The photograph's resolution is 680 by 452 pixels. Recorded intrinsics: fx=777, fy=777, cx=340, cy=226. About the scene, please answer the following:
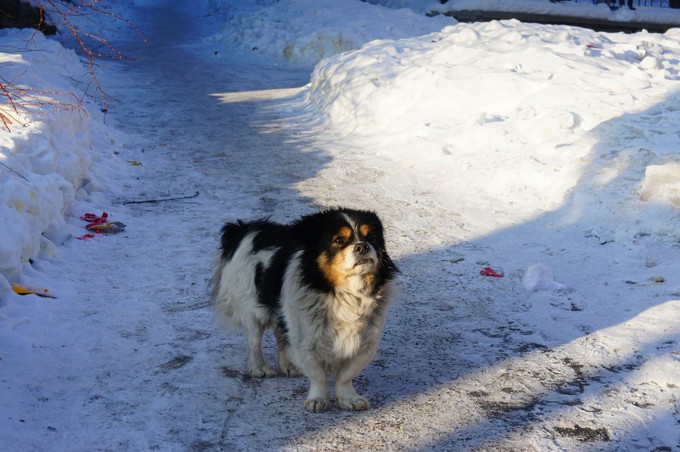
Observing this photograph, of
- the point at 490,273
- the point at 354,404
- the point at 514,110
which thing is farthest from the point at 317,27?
the point at 354,404

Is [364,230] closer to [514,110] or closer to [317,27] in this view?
[514,110]

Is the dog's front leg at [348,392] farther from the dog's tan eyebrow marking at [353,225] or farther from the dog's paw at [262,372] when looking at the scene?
the dog's tan eyebrow marking at [353,225]

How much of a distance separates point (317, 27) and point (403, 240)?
15.8 m

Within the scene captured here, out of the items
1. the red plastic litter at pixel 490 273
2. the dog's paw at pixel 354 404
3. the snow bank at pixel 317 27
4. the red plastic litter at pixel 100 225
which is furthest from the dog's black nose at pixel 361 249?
the snow bank at pixel 317 27

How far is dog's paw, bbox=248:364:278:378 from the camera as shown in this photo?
512cm

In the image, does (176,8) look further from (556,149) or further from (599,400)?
(599,400)

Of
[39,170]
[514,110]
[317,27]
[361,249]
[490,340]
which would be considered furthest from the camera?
[317,27]

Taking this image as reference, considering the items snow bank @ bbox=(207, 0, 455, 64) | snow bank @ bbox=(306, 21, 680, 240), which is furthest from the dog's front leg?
snow bank @ bbox=(207, 0, 455, 64)

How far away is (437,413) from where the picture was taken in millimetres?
4641

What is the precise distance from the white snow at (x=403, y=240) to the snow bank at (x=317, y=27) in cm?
589

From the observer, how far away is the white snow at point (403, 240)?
4555mm

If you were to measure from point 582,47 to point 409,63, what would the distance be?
304 cm

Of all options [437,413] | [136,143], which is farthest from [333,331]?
[136,143]

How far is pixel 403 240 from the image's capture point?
7.96 m
